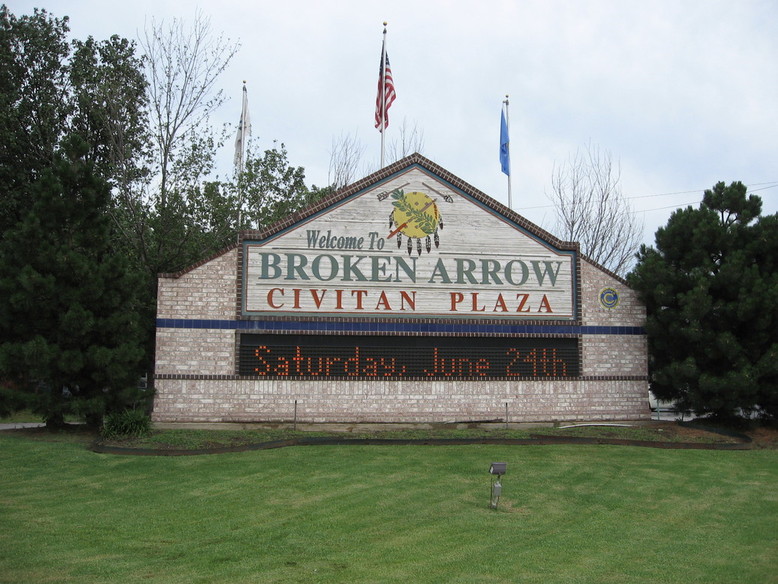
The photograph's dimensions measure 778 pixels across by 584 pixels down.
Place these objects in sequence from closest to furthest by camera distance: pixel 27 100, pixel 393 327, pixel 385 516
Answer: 1. pixel 385 516
2. pixel 393 327
3. pixel 27 100

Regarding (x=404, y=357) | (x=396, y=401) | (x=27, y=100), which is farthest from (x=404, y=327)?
(x=27, y=100)

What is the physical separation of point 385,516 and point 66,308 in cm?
1137

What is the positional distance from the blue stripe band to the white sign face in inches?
10.2

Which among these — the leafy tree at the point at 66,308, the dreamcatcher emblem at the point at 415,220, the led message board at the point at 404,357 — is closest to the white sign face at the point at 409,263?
the dreamcatcher emblem at the point at 415,220

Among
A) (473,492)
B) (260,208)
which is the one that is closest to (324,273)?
(473,492)

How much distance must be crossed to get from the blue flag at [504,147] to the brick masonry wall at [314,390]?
6878 mm

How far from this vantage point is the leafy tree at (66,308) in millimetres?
18250

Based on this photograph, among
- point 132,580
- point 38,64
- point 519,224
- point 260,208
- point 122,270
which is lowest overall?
point 132,580

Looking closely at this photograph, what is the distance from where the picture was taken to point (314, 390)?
19.9m

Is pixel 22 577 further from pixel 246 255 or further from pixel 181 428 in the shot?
pixel 246 255

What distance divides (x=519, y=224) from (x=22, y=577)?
16.0m

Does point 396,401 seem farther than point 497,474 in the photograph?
Yes

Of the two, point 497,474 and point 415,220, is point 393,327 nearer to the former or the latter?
point 415,220

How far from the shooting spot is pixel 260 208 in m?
34.3
